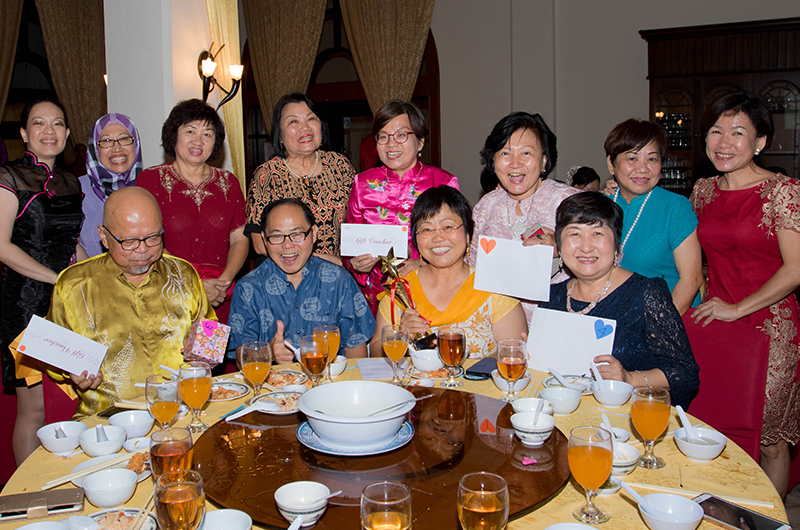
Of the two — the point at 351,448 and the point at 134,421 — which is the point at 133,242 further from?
the point at 351,448

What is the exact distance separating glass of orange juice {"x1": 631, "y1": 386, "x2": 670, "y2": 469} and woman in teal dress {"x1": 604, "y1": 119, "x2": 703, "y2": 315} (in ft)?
4.63

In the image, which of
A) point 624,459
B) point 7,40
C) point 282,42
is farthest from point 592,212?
point 7,40

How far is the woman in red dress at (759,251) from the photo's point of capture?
106 inches

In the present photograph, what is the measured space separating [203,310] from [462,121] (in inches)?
239

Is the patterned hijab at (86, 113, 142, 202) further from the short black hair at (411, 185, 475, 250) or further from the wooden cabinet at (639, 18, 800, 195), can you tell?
the wooden cabinet at (639, 18, 800, 195)

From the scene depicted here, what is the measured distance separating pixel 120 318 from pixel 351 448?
1381mm

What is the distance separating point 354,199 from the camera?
11.5 feet

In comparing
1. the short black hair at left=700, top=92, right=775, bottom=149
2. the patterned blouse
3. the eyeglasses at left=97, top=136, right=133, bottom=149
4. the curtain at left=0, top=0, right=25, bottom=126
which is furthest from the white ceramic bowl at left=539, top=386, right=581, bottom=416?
the curtain at left=0, top=0, right=25, bottom=126

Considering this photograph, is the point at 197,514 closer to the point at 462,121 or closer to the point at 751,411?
the point at 751,411

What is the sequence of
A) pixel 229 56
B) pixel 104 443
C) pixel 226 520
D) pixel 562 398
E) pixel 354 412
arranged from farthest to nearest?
1. pixel 229 56
2. pixel 562 398
3. pixel 354 412
4. pixel 104 443
5. pixel 226 520

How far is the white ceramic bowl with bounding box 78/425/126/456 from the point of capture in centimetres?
158

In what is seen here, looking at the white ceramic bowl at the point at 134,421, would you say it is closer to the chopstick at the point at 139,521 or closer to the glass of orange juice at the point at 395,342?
the chopstick at the point at 139,521

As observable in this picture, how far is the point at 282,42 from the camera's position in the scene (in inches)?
339

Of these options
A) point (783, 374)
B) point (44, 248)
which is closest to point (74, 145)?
point (44, 248)
